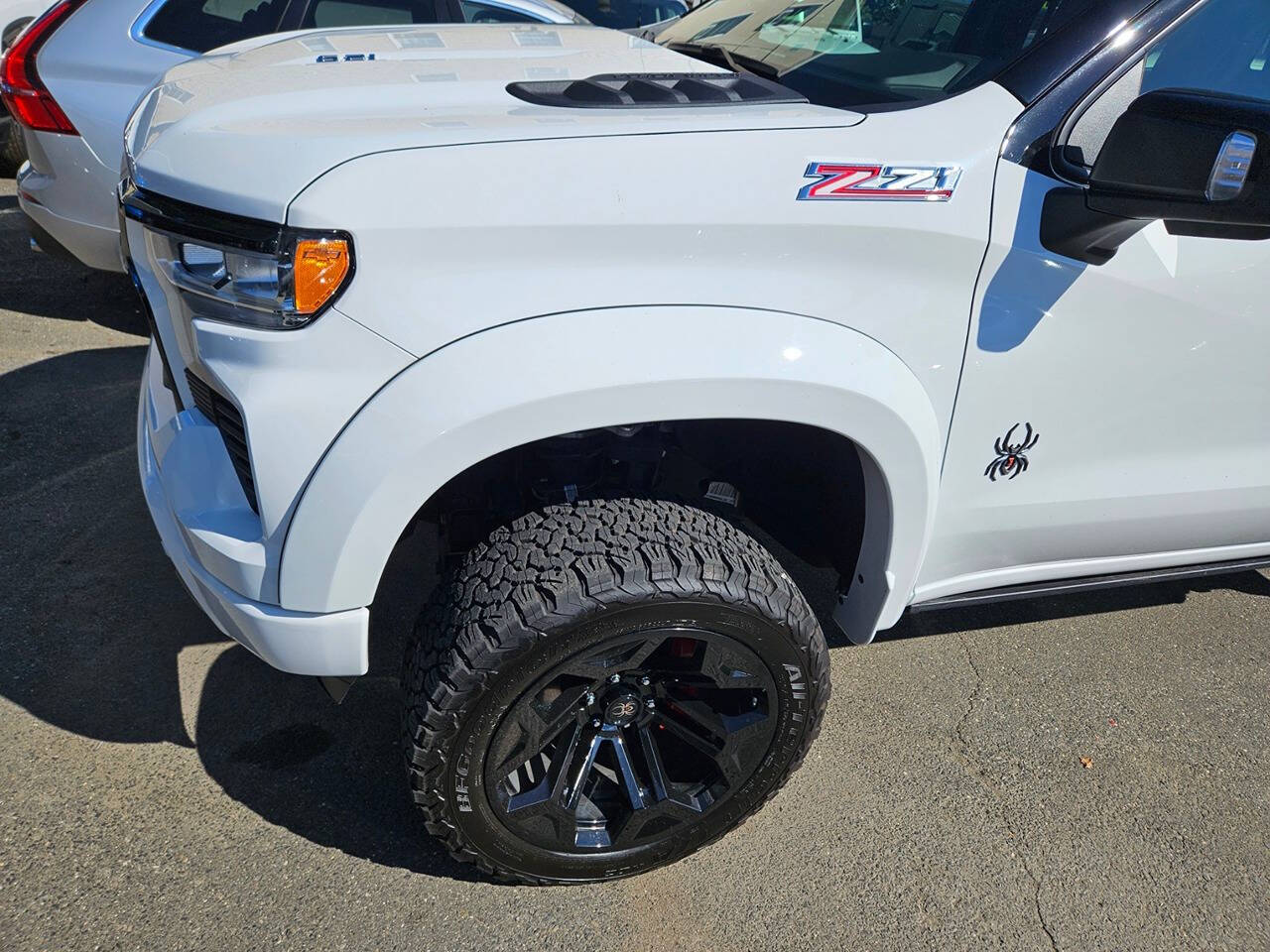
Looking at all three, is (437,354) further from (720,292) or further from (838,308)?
(838,308)

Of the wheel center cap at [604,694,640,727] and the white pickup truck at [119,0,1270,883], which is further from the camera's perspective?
the wheel center cap at [604,694,640,727]

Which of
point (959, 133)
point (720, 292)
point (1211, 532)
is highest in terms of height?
point (959, 133)

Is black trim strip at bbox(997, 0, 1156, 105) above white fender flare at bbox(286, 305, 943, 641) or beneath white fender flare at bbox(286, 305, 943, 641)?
above

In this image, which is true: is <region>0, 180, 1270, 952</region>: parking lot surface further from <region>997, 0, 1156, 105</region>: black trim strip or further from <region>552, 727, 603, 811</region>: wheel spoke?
<region>997, 0, 1156, 105</region>: black trim strip

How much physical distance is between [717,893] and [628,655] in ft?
2.12

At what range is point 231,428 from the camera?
1.61 meters

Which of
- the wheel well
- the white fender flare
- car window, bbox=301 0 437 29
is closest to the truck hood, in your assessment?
the white fender flare

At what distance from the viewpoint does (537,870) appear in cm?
196

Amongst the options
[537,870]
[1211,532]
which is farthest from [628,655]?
[1211,532]

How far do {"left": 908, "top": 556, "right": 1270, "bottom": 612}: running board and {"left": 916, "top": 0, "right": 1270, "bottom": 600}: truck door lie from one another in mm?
46

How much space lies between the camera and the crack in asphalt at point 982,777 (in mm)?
2072

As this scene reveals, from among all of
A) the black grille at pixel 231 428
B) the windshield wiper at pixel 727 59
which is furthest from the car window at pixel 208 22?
Result: the black grille at pixel 231 428

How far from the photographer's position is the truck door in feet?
5.72

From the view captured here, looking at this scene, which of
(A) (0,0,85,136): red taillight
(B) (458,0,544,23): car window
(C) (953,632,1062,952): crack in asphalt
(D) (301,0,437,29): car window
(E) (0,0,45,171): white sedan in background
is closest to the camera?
(C) (953,632,1062,952): crack in asphalt
